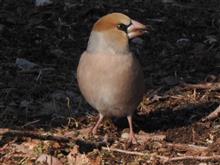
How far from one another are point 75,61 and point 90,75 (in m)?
1.61

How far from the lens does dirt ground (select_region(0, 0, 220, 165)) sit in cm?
424

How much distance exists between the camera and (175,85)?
18.2 feet

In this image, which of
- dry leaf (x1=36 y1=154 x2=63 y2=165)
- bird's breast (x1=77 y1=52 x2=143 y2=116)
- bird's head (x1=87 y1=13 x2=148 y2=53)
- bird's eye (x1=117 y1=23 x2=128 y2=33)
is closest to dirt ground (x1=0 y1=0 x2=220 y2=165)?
dry leaf (x1=36 y1=154 x2=63 y2=165)

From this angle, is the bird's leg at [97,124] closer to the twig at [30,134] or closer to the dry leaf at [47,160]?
the twig at [30,134]

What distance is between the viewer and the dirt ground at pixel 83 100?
4.24 m

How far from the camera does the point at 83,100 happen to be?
17.4ft

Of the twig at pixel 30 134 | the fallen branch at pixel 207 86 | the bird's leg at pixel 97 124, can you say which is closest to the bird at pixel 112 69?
the bird's leg at pixel 97 124

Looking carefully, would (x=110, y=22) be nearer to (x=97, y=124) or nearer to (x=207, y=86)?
(x=97, y=124)

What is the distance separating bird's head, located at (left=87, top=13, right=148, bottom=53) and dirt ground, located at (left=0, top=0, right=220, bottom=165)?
557mm

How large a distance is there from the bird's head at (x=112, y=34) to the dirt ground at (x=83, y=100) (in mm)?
557

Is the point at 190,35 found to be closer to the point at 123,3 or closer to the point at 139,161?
the point at 123,3

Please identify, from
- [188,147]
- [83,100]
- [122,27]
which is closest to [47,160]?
[188,147]

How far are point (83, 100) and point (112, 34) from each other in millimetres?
953

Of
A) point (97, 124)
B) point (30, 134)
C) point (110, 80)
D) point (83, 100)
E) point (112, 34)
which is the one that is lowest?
point (83, 100)
